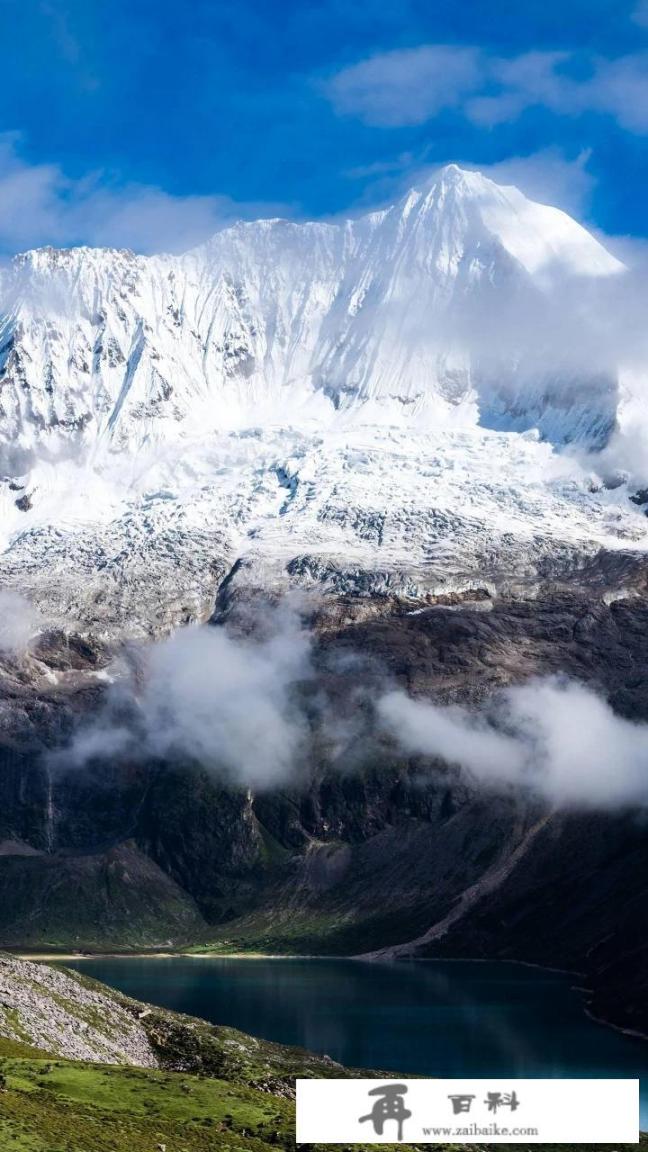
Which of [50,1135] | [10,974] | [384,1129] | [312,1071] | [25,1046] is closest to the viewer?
[384,1129]

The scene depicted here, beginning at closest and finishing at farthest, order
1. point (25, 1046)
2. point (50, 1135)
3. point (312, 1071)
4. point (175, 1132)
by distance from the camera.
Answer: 1. point (50, 1135)
2. point (175, 1132)
3. point (25, 1046)
4. point (312, 1071)

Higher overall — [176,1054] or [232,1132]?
[176,1054]

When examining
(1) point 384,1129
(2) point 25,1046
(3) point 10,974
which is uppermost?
(3) point 10,974

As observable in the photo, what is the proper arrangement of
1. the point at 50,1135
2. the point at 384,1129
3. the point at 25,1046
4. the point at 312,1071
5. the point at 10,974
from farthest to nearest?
1. the point at 312,1071
2. the point at 10,974
3. the point at 25,1046
4. the point at 50,1135
5. the point at 384,1129

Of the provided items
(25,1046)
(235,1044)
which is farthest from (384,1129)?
(235,1044)

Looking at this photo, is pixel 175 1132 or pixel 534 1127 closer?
pixel 534 1127

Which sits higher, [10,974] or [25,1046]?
[10,974]

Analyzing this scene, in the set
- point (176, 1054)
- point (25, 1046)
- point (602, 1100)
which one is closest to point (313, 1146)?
point (602, 1100)

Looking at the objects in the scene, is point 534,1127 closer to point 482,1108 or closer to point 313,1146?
point 482,1108

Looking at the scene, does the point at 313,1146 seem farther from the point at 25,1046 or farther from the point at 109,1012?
the point at 109,1012
